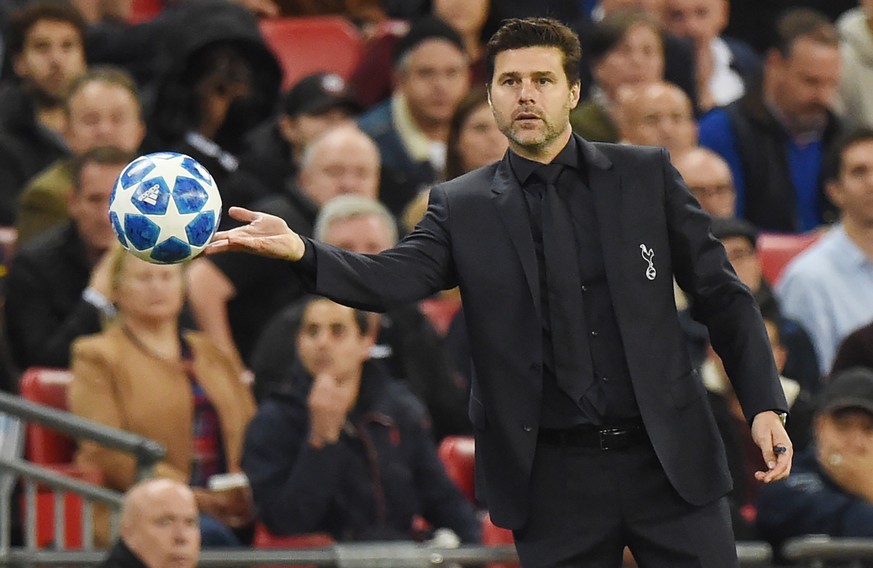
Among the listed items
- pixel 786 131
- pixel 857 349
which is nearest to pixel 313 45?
pixel 786 131

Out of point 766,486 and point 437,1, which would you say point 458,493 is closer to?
point 766,486

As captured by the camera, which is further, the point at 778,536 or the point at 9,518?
the point at 778,536

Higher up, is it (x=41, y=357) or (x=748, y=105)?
(x=748, y=105)

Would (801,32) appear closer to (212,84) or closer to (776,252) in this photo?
(776,252)

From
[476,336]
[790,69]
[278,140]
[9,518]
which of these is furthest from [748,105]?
[476,336]

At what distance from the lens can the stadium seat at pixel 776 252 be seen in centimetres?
941

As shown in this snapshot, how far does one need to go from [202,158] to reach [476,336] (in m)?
4.48

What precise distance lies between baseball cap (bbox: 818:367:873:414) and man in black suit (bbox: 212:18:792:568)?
265 centimetres

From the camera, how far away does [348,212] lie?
318 inches

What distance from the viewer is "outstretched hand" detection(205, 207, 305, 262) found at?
451 cm

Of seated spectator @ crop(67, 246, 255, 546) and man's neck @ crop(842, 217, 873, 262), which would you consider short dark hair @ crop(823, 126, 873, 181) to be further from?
seated spectator @ crop(67, 246, 255, 546)

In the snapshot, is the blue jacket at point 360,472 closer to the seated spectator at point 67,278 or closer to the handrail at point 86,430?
the handrail at point 86,430

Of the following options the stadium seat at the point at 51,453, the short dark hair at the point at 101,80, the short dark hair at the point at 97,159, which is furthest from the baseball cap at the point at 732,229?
the stadium seat at the point at 51,453

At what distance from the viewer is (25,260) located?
8016mm
